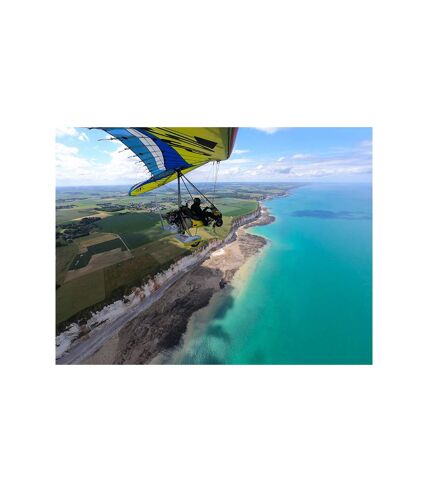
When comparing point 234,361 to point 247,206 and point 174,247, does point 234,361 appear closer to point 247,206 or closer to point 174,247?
point 174,247

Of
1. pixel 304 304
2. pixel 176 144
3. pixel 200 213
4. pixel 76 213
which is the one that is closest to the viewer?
pixel 176 144

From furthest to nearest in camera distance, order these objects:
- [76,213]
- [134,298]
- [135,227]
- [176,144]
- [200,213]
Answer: [135,227]
[76,213]
[134,298]
[200,213]
[176,144]

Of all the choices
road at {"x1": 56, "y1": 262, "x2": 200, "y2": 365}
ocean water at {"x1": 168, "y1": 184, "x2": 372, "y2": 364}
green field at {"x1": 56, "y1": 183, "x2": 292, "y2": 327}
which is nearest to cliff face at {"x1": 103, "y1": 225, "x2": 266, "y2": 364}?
road at {"x1": 56, "y1": 262, "x2": 200, "y2": 365}

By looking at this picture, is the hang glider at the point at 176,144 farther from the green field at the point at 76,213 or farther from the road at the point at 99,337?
the green field at the point at 76,213

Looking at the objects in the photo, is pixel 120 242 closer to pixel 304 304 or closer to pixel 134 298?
pixel 134 298

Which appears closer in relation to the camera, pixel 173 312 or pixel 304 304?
pixel 304 304

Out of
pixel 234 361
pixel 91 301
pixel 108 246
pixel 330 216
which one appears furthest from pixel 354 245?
pixel 108 246

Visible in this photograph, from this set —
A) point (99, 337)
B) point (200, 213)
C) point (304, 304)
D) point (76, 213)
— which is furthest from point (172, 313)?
point (76, 213)
